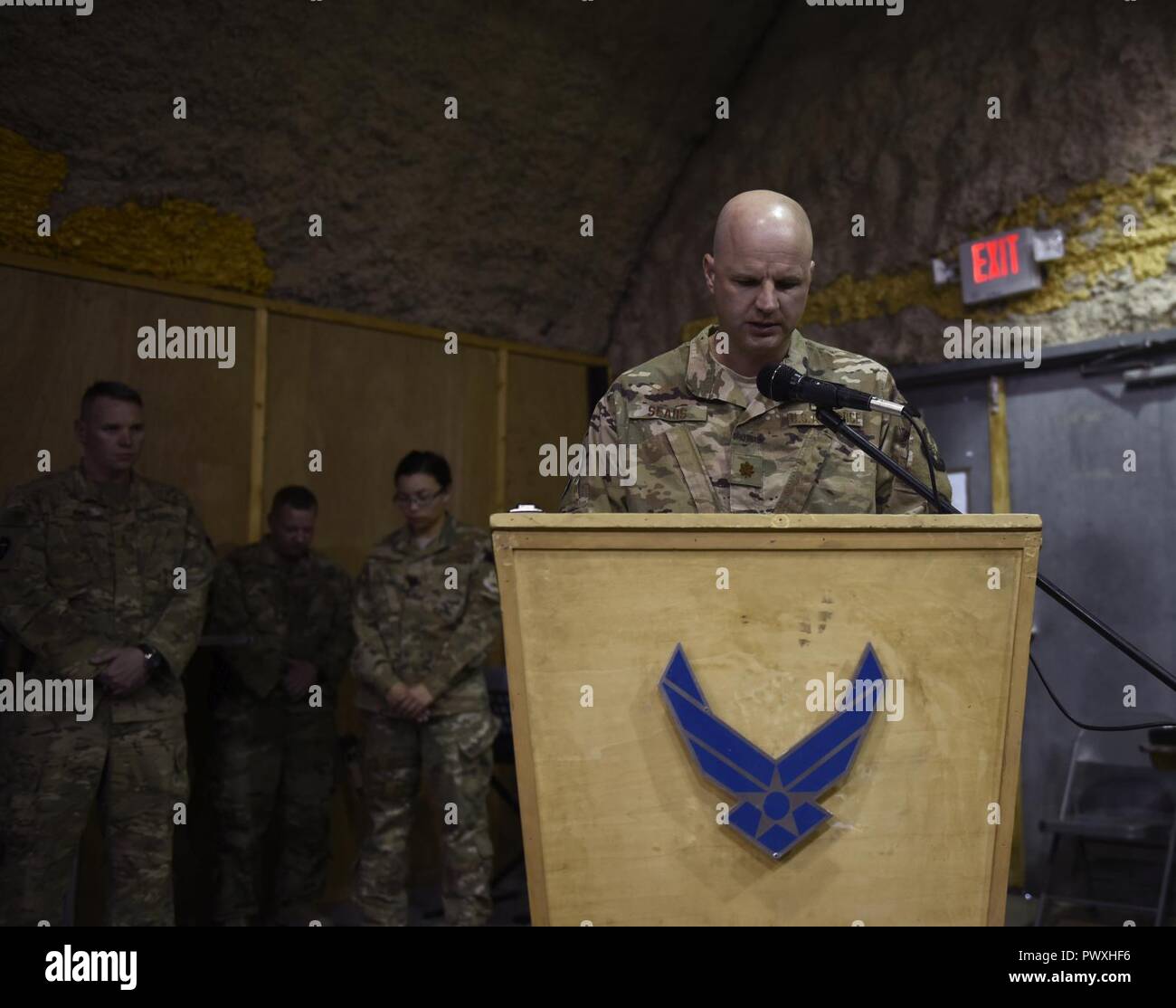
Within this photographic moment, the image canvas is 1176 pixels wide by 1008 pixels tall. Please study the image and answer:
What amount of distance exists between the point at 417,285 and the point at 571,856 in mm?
4038

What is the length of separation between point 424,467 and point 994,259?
2428mm

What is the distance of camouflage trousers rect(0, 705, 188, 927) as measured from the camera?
3170 millimetres

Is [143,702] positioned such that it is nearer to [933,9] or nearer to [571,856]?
[571,856]

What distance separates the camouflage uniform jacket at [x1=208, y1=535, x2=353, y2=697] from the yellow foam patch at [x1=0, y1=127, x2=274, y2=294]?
3.71 ft

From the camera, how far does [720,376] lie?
198cm

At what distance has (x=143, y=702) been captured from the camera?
340 cm

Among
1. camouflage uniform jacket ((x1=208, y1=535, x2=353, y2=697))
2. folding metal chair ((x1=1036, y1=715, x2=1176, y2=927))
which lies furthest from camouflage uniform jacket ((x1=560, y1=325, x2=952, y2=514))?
camouflage uniform jacket ((x1=208, y1=535, x2=353, y2=697))

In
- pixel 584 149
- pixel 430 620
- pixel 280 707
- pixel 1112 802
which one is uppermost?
pixel 584 149

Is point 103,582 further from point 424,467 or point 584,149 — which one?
point 584,149

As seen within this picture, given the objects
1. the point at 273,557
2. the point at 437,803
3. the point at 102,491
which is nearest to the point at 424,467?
the point at 273,557

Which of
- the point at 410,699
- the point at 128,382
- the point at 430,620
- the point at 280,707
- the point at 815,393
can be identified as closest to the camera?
the point at 815,393

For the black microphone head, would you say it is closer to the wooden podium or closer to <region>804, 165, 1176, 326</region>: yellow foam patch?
the wooden podium

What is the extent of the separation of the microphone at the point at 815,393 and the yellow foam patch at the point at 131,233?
3277 mm

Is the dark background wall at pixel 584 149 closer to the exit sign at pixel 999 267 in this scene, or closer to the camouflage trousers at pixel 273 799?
the exit sign at pixel 999 267
